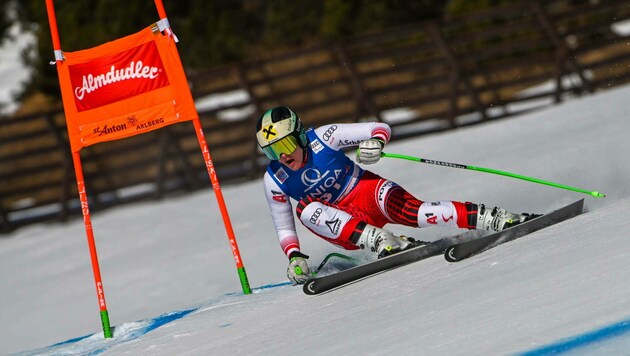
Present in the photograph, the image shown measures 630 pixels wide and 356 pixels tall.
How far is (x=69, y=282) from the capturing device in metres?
11.8

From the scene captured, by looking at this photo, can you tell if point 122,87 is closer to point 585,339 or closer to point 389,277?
point 389,277

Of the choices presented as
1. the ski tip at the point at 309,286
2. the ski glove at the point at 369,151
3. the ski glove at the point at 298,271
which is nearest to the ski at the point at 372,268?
the ski tip at the point at 309,286

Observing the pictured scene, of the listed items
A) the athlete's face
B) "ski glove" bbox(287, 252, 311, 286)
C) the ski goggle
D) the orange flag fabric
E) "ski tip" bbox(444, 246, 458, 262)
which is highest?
the orange flag fabric

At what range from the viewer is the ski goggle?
7.01 metres

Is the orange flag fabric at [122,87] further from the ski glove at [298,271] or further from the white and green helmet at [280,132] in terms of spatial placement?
the ski glove at [298,271]

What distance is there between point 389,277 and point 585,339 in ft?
7.91

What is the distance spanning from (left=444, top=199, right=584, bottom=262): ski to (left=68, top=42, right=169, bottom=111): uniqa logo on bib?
257 centimetres

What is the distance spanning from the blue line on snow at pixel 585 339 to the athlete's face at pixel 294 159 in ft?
10.0

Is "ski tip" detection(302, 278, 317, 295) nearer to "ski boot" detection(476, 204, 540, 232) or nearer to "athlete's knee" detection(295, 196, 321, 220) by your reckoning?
"athlete's knee" detection(295, 196, 321, 220)

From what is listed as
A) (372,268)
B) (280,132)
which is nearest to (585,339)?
(372,268)

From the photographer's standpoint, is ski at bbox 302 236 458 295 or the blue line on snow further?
ski at bbox 302 236 458 295

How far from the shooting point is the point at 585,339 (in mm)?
4281

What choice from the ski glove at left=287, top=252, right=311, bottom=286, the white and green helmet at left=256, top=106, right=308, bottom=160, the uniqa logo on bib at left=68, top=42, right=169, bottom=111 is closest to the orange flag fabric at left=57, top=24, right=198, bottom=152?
the uniqa logo on bib at left=68, top=42, right=169, bottom=111

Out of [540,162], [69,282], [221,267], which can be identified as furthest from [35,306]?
[540,162]
